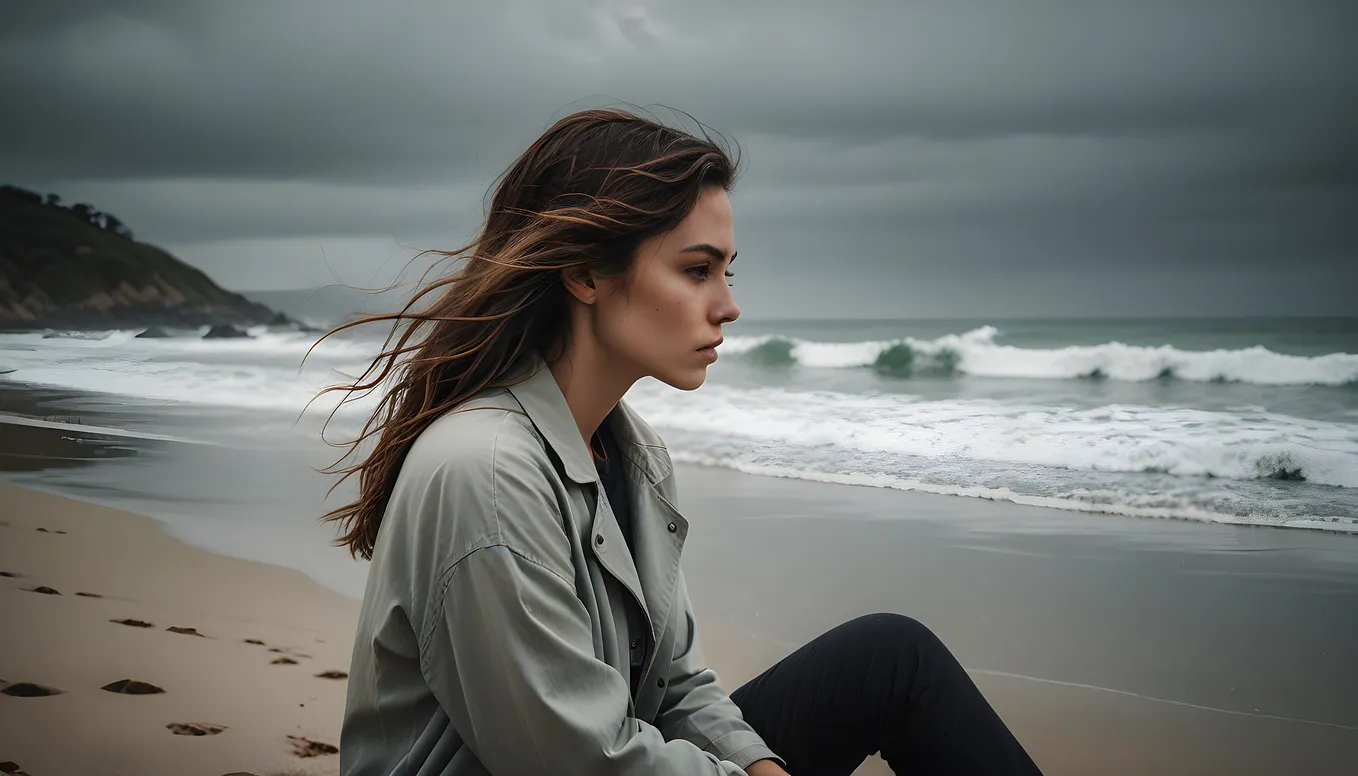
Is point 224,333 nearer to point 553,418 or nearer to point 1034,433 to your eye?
point 1034,433

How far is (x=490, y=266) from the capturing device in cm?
133

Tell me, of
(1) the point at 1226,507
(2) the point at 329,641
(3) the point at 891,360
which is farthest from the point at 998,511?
(3) the point at 891,360

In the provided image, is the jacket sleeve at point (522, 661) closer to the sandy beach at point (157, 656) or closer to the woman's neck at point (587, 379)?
the woman's neck at point (587, 379)

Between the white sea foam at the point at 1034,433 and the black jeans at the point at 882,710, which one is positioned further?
the white sea foam at the point at 1034,433

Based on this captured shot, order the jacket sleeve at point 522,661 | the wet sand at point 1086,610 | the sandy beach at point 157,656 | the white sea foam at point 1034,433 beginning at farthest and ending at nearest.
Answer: the white sea foam at point 1034,433 → the wet sand at point 1086,610 → the sandy beach at point 157,656 → the jacket sleeve at point 522,661

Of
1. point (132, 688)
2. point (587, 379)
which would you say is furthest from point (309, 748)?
point (587, 379)

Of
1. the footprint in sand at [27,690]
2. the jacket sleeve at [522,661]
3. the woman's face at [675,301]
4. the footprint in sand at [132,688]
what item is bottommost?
the footprint in sand at [132,688]

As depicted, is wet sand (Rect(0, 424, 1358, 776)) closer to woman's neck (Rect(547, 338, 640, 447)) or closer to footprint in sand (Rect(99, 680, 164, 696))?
footprint in sand (Rect(99, 680, 164, 696))

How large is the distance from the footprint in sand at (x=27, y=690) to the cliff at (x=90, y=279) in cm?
794

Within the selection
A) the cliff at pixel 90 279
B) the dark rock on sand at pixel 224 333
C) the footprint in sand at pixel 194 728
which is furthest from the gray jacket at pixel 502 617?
the dark rock on sand at pixel 224 333

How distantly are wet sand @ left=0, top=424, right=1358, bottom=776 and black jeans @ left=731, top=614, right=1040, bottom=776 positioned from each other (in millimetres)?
1157

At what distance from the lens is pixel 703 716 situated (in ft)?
4.59

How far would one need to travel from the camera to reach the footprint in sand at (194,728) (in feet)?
7.38

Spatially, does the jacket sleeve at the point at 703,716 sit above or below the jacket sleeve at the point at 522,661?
below
